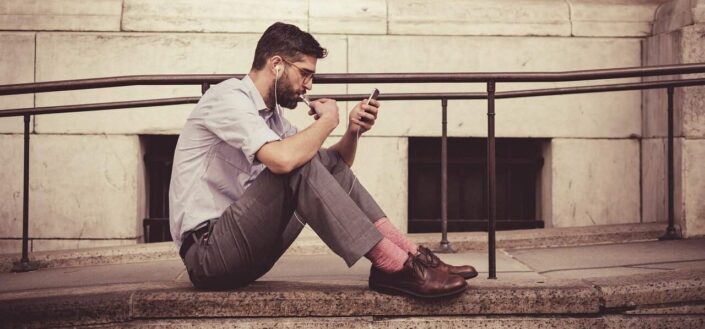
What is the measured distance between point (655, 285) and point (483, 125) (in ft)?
9.87

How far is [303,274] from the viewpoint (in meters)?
4.05

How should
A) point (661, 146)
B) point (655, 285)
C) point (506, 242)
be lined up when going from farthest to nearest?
1. point (661, 146)
2. point (506, 242)
3. point (655, 285)

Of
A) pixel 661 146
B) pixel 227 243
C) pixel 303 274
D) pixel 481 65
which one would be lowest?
pixel 303 274

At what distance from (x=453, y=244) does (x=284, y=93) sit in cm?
219

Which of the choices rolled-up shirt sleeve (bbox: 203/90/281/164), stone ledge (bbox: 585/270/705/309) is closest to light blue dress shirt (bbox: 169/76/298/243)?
rolled-up shirt sleeve (bbox: 203/90/281/164)

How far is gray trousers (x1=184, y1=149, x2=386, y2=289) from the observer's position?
2.85 metres

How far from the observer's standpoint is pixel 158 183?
20.2 ft

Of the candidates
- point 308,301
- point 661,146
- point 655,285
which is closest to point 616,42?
point 661,146

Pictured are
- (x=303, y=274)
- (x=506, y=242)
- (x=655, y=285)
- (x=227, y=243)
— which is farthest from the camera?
(x=506, y=242)

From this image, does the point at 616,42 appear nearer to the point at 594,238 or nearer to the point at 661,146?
the point at 661,146

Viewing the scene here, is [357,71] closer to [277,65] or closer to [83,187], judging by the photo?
[83,187]

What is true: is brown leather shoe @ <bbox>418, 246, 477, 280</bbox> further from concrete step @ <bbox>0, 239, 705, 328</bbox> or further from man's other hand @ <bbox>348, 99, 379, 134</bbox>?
man's other hand @ <bbox>348, 99, 379, 134</bbox>

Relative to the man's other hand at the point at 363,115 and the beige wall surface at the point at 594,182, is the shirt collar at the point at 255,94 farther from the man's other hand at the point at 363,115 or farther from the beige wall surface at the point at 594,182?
the beige wall surface at the point at 594,182

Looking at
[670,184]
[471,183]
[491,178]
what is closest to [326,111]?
[491,178]
